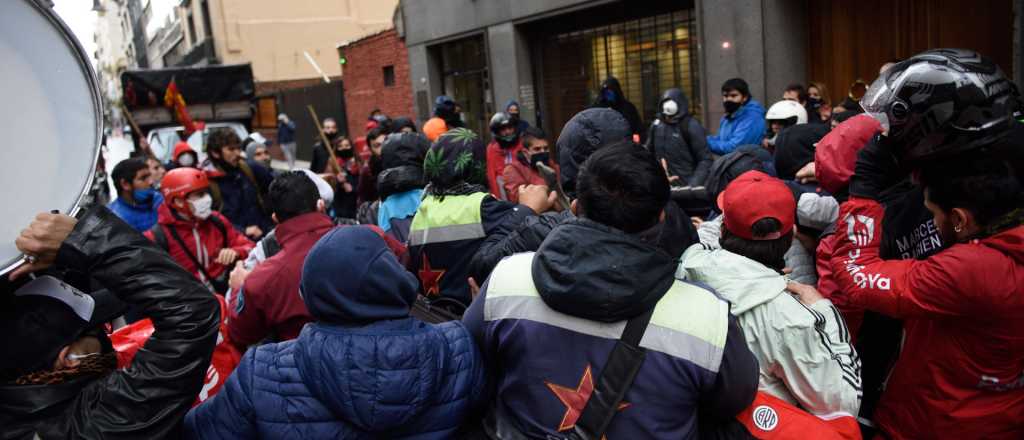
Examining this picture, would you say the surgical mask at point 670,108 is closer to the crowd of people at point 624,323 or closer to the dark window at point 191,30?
the crowd of people at point 624,323

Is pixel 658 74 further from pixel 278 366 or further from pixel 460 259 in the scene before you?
pixel 278 366

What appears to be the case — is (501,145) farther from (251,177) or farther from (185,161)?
(185,161)

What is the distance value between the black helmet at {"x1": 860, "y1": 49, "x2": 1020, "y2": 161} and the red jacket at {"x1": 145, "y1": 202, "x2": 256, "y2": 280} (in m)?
3.90

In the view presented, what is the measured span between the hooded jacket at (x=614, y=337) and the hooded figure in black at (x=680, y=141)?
4.64m

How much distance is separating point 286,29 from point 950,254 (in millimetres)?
30905

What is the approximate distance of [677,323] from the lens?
179 cm

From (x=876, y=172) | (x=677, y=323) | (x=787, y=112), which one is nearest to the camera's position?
(x=677, y=323)

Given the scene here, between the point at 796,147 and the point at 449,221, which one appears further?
the point at 796,147

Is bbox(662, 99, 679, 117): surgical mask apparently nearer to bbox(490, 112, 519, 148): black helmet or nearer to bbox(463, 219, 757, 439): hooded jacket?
bbox(490, 112, 519, 148): black helmet

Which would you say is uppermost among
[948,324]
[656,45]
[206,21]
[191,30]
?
[191,30]

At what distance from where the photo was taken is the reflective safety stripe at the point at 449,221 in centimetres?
332

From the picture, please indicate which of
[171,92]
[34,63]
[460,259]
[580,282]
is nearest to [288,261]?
[460,259]

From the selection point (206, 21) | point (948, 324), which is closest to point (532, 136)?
point (948, 324)

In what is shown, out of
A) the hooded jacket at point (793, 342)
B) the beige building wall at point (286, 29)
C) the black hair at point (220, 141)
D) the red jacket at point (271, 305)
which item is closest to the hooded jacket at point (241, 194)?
the black hair at point (220, 141)
